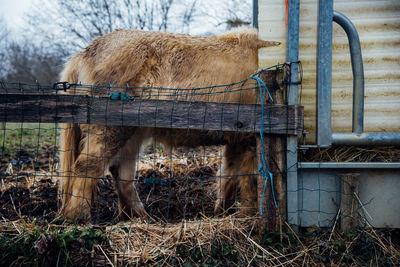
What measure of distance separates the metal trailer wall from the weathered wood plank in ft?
0.87

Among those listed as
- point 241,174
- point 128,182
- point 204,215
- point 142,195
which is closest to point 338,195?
point 241,174

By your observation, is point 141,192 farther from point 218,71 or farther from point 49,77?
point 49,77

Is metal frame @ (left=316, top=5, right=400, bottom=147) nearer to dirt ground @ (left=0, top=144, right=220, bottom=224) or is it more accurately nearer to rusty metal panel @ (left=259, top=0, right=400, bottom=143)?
rusty metal panel @ (left=259, top=0, right=400, bottom=143)

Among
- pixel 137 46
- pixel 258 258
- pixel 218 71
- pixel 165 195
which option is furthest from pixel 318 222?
pixel 137 46

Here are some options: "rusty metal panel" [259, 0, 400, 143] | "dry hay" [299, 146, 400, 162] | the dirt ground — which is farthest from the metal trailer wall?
the dirt ground

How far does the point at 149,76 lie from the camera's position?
3.46m

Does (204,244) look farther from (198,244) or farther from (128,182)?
(128,182)

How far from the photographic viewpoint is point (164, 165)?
5.51 meters

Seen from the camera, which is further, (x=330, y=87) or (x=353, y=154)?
(x=353, y=154)

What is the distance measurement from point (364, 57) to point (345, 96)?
1.35 feet

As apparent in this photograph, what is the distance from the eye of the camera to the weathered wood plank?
8.34 feet

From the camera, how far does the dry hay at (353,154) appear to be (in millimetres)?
2773

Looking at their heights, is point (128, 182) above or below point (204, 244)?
above

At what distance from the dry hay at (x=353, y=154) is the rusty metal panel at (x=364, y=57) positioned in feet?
0.48
